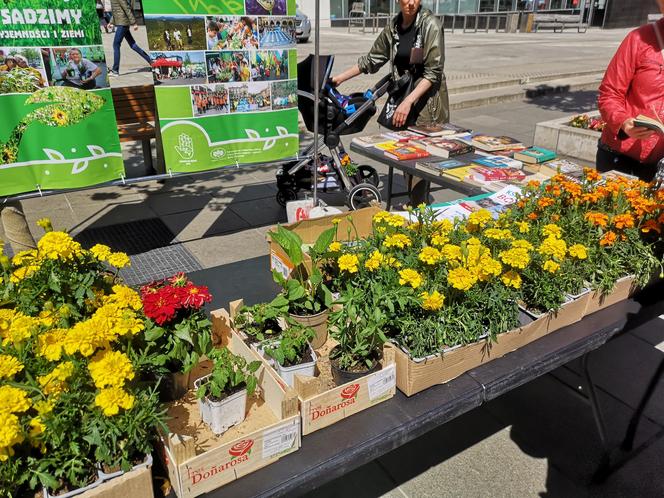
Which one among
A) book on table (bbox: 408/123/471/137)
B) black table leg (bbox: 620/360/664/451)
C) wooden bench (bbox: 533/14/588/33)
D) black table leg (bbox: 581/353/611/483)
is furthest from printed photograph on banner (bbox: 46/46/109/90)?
wooden bench (bbox: 533/14/588/33)

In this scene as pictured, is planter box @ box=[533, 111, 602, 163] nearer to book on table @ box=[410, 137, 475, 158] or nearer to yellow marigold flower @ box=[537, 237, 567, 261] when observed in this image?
book on table @ box=[410, 137, 475, 158]

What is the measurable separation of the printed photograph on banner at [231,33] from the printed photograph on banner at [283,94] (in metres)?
0.35

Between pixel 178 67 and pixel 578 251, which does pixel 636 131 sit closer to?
pixel 578 251

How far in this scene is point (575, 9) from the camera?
28.2 meters

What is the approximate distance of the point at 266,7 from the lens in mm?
3762

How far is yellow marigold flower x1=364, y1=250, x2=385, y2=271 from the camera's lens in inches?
70.1

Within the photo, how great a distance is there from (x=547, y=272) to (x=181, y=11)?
2.79 m

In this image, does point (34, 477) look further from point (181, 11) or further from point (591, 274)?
point (181, 11)

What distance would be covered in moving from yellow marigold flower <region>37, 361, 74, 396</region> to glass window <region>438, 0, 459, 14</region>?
97.9 ft

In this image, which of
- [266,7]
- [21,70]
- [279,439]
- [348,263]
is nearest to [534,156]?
[266,7]

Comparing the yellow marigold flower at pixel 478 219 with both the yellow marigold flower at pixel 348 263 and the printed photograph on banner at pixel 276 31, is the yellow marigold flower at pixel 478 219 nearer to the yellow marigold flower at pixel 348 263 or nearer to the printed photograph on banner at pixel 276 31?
the yellow marigold flower at pixel 348 263

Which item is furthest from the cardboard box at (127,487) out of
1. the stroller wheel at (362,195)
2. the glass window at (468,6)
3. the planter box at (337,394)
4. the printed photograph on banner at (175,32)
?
the glass window at (468,6)

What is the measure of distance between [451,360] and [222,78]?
2.85 m

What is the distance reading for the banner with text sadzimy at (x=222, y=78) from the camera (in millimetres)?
3510
